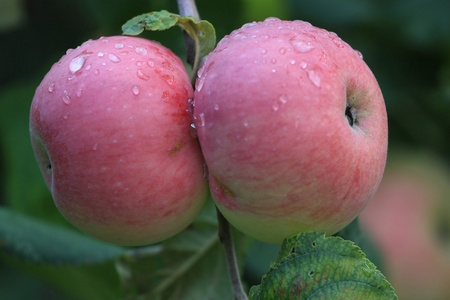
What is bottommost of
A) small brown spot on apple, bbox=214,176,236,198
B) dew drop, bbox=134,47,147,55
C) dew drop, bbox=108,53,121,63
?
small brown spot on apple, bbox=214,176,236,198

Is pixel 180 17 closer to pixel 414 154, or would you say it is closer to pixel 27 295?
pixel 27 295

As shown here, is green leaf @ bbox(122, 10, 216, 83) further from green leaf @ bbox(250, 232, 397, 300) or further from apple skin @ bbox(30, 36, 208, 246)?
green leaf @ bbox(250, 232, 397, 300)

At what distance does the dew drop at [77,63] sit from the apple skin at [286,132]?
0.52ft

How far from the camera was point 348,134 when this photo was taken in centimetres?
69

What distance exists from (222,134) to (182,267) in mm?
518

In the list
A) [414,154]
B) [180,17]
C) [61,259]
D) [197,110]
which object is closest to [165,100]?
[197,110]

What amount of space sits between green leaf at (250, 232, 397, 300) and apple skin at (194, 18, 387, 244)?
31 millimetres

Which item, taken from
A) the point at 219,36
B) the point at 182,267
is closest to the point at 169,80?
the point at 182,267

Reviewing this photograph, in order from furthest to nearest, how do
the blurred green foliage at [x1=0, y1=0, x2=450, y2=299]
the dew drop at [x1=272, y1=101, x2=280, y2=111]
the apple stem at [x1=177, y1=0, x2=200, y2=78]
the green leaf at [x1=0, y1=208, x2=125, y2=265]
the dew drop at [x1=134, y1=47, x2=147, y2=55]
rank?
the blurred green foliage at [x1=0, y1=0, x2=450, y2=299]
the green leaf at [x1=0, y1=208, x2=125, y2=265]
the apple stem at [x1=177, y1=0, x2=200, y2=78]
the dew drop at [x1=134, y1=47, x2=147, y2=55]
the dew drop at [x1=272, y1=101, x2=280, y2=111]

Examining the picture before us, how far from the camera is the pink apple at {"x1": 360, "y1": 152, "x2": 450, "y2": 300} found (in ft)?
5.49

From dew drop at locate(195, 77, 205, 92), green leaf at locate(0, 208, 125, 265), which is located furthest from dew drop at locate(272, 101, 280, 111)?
green leaf at locate(0, 208, 125, 265)

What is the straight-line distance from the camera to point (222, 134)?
685mm

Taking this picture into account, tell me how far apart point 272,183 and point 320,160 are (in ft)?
0.21

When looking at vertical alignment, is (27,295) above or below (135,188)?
below
